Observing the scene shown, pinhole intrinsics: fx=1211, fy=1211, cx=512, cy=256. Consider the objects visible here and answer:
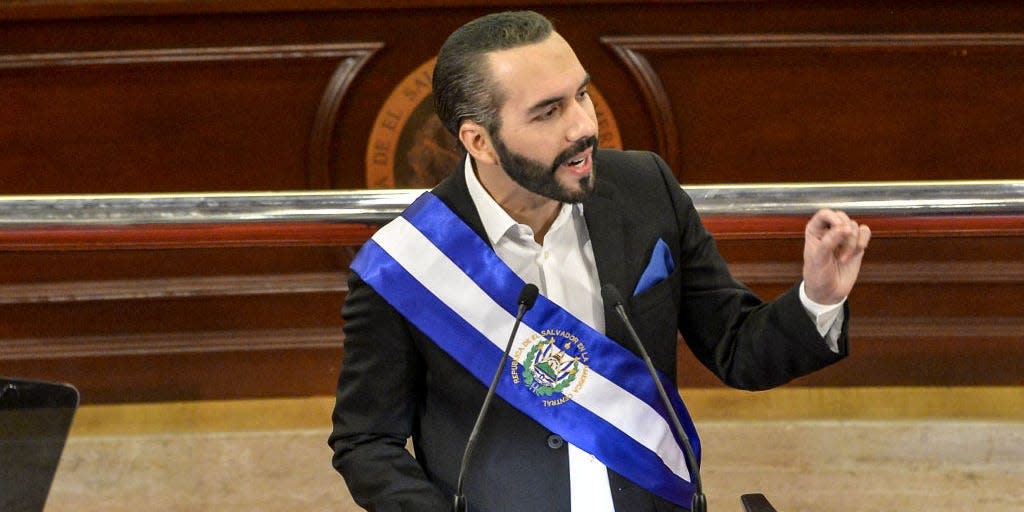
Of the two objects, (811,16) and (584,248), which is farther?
(811,16)

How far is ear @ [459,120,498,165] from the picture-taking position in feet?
4.37

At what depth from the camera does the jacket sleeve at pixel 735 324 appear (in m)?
1.31

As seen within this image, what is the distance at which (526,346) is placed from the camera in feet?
4.60

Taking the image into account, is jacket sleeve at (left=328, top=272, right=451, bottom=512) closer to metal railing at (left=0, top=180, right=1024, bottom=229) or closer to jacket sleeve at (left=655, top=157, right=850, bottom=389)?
metal railing at (left=0, top=180, right=1024, bottom=229)

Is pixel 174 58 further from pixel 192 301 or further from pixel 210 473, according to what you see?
pixel 210 473

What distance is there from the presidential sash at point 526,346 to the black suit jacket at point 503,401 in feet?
0.07

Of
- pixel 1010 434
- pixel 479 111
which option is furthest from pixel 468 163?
pixel 1010 434

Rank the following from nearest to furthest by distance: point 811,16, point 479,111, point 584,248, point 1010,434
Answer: point 479,111 → point 584,248 → point 1010,434 → point 811,16

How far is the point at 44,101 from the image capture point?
10.3ft

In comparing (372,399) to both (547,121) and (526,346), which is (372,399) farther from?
(547,121)

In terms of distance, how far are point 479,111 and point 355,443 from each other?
395mm

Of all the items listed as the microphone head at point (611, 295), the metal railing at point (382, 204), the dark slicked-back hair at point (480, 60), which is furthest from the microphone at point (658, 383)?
the metal railing at point (382, 204)

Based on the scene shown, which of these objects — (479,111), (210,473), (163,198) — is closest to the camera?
(479,111)

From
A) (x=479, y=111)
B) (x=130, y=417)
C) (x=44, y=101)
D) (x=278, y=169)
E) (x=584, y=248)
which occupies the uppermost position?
(x=479, y=111)
